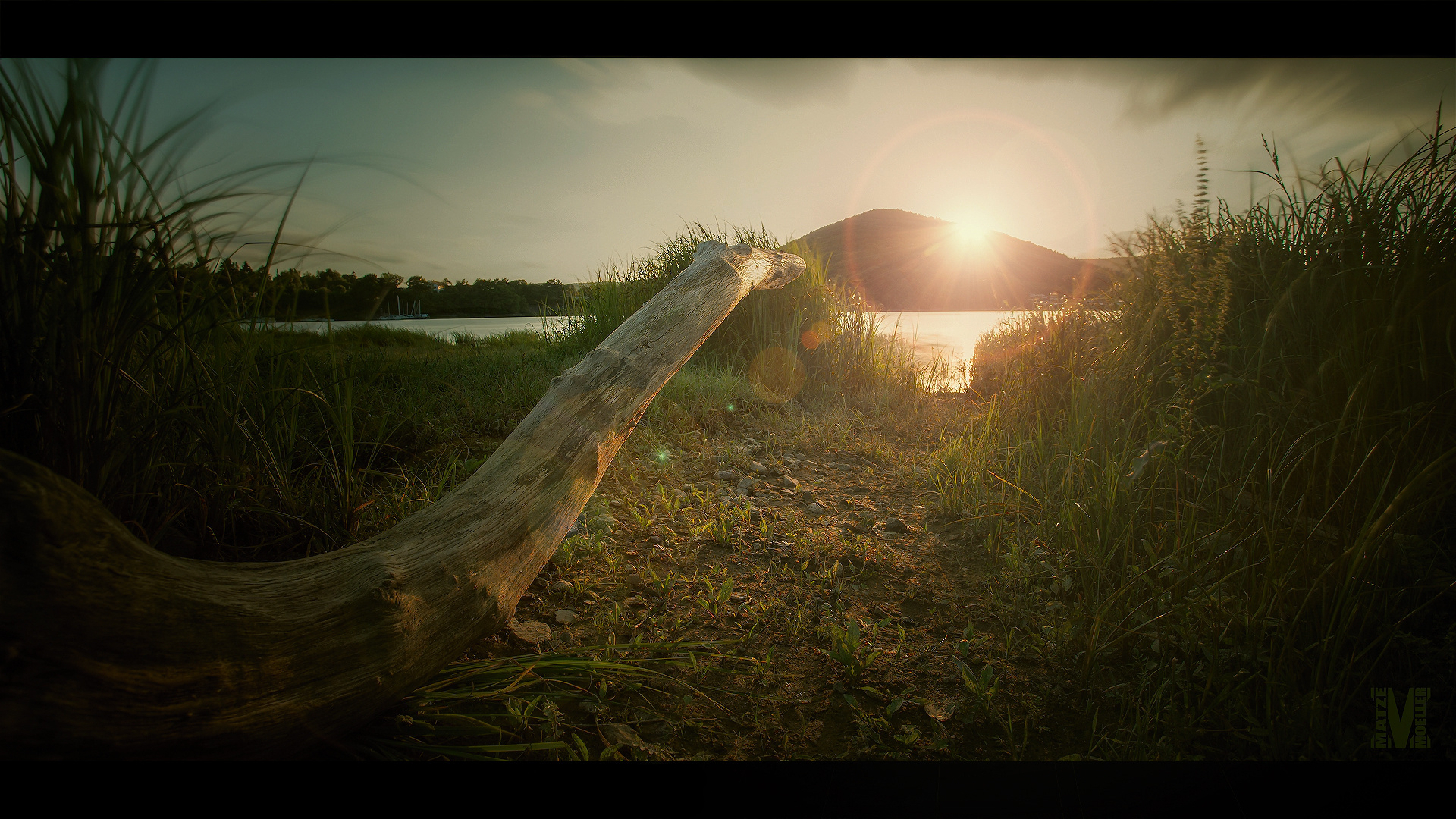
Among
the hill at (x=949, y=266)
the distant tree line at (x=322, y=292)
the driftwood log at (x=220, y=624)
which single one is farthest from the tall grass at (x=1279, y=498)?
the distant tree line at (x=322, y=292)

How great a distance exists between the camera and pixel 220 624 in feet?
3.46

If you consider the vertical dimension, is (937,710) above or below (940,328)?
below

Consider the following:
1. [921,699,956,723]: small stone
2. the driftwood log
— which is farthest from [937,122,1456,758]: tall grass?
the driftwood log

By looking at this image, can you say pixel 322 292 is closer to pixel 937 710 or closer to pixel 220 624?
pixel 220 624

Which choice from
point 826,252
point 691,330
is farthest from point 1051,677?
point 826,252

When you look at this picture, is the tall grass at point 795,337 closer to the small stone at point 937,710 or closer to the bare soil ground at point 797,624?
the bare soil ground at point 797,624

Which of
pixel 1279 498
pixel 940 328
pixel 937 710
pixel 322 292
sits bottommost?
pixel 937 710

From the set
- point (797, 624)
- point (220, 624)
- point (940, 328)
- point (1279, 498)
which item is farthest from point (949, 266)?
point (220, 624)

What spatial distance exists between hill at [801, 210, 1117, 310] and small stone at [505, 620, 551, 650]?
261cm

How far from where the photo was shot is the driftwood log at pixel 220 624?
878 mm

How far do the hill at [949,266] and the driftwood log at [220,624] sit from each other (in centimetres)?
265

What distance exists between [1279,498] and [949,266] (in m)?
Answer: 2.73

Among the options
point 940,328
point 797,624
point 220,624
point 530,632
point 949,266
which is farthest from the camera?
point 940,328

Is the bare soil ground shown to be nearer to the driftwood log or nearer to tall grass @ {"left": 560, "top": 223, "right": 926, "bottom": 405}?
the driftwood log
